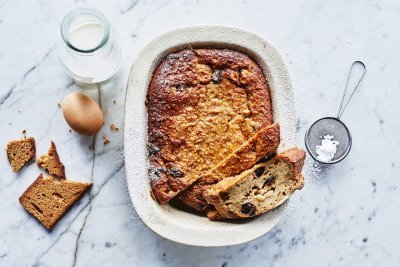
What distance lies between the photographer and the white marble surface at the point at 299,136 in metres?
3.52

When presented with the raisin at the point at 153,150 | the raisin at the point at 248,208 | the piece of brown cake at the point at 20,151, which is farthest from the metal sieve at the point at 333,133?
the piece of brown cake at the point at 20,151

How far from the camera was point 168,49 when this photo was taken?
3.27m

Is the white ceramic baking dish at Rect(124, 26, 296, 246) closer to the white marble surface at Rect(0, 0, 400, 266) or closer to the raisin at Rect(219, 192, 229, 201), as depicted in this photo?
the raisin at Rect(219, 192, 229, 201)

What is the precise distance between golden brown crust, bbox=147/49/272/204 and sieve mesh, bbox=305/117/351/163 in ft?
1.45

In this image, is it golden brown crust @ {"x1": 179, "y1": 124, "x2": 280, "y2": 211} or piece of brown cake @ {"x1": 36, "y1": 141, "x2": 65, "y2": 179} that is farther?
piece of brown cake @ {"x1": 36, "y1": 141, "x2": 65, "y2": 179}

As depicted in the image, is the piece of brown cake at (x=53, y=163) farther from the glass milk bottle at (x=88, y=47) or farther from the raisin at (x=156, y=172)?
the raisin at (x=156, y=172)

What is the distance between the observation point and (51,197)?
11.4 ft

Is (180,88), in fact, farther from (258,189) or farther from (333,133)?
(333,133)

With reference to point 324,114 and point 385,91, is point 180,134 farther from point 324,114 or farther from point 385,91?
point 385,91

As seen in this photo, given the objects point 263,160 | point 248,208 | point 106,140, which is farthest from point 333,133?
point 106,140

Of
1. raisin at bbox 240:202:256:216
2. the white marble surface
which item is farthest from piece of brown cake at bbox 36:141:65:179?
raisin at bbox 240:202:256:216

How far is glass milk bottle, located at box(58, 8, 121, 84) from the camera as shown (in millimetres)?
3137

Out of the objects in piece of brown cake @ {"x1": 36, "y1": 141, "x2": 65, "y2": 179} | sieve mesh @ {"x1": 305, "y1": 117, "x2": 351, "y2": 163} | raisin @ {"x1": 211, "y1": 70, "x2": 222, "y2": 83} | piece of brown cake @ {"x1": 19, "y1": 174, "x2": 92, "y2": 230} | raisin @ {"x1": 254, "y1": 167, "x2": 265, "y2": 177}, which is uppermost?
raisin @ {"x1": 211, "y1": 70, "x2": 222, "y2": 83}

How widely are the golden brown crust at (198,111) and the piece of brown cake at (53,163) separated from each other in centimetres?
62
